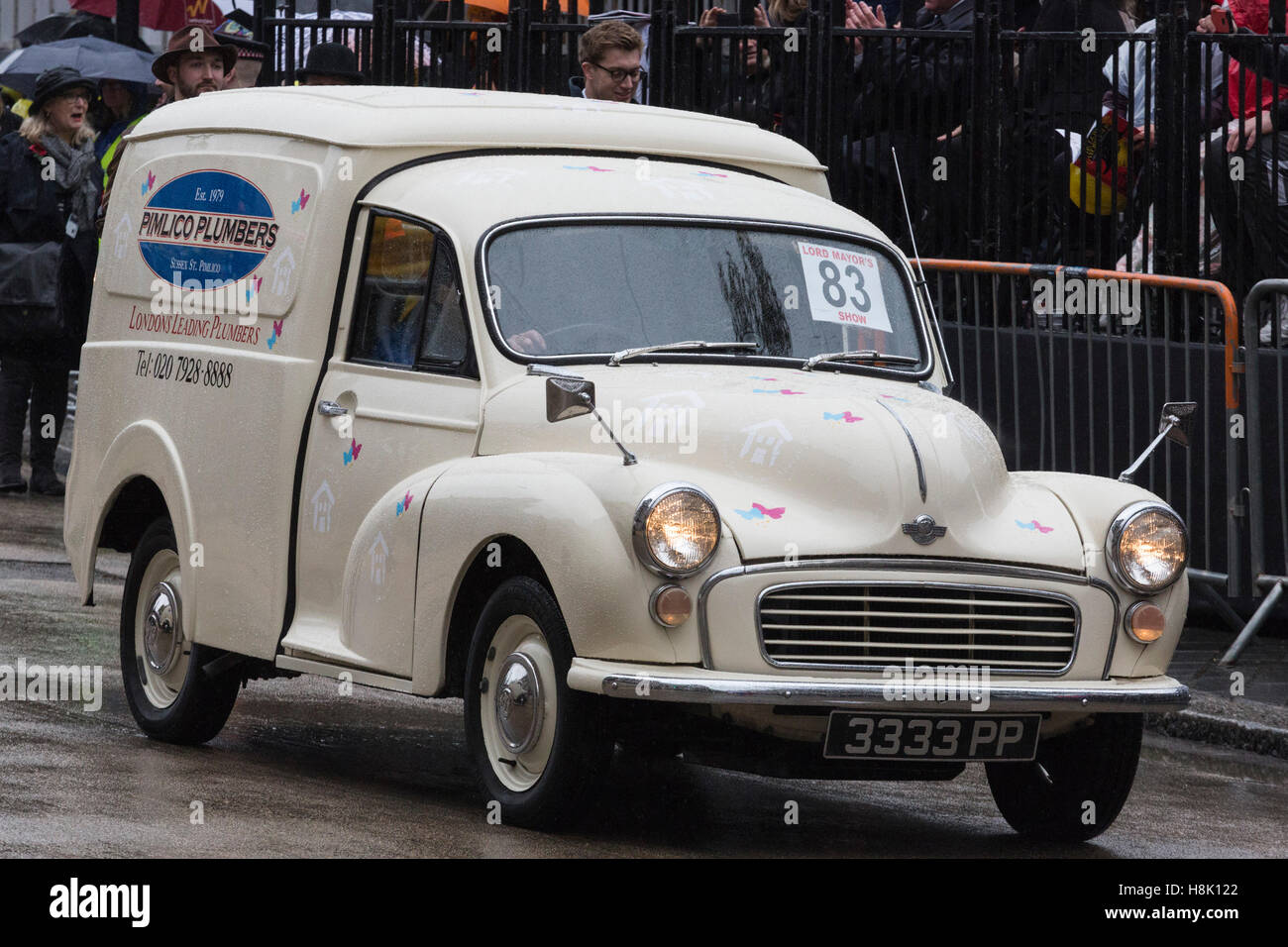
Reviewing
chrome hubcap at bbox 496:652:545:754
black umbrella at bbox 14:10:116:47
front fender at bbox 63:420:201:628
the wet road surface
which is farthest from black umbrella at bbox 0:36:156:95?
chrome hubcap at bbox 496:652:545:754

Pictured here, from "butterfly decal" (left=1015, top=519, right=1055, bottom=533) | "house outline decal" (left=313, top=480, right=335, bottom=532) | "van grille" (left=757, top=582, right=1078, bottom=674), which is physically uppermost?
"butterfly decal" (left=1015, top=519, right=1055, bottom=533)

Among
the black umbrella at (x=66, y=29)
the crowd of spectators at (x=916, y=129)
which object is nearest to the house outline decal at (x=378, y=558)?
the crowd of spectators at (x=916, y=129)

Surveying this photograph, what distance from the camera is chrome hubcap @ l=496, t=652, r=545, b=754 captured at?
6.90 m

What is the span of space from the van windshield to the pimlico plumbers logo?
3.71 feet

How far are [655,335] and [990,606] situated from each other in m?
1.45

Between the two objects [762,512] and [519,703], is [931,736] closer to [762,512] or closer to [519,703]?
[762,512]

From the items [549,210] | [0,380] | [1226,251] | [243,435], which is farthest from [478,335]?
[0,380]

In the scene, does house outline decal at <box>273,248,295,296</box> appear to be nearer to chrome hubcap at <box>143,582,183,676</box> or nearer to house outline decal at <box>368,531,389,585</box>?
house outline decal at <box>368,531,389,585</box>

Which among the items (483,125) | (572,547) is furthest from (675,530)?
(483,125)

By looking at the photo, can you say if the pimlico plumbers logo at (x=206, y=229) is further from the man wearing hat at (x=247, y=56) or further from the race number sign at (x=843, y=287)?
the man wearing hat at (x=247, y=56)

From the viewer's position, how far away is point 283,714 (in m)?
9.36

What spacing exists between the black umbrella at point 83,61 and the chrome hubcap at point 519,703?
1206cm

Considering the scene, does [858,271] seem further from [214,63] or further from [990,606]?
[214,63]

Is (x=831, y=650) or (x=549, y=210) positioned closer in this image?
(x=831, y=650)
